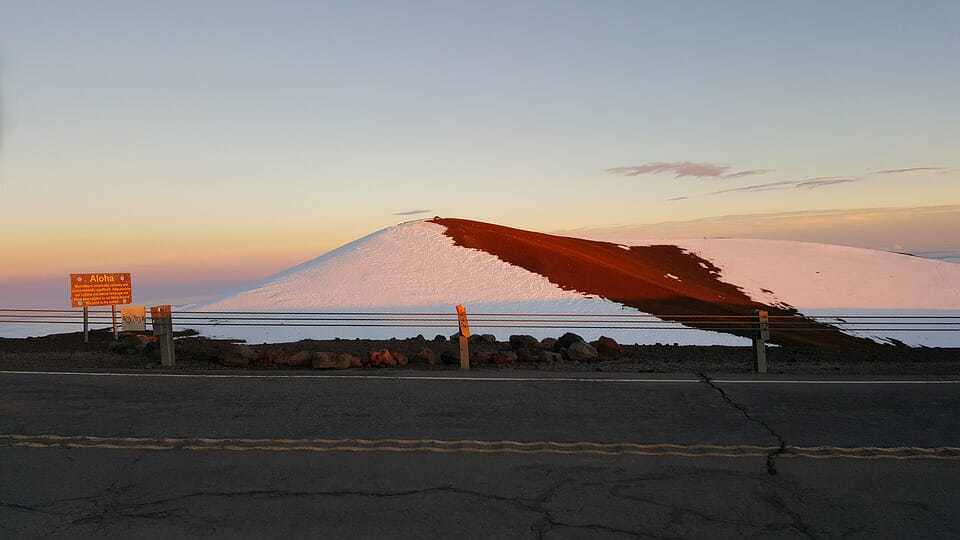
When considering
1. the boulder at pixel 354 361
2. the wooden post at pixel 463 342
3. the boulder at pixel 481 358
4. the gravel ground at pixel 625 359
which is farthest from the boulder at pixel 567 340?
the boulder at pixel 354 361

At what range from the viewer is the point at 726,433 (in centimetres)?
836

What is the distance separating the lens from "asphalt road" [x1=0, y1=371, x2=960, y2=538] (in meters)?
5.89

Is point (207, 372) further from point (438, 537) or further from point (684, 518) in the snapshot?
point (684, 518)

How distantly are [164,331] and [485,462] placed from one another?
1003 cm

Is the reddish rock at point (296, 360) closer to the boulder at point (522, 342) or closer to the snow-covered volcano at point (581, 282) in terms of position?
the boulder at point (522, 342)

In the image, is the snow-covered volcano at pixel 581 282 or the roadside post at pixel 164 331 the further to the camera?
the snow-covered volcano at pixel 581 282

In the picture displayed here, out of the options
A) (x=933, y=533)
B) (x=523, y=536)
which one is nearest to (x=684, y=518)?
(x=523, y=536)

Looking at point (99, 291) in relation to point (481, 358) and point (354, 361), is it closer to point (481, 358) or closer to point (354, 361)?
point (354, 361)

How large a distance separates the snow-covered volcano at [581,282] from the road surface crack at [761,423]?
17.2 metres

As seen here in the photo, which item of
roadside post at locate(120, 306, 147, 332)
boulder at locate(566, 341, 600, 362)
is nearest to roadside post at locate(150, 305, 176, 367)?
roadside post at locate(120, 306, 147, 332)

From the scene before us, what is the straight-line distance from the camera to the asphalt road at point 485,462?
5891 mm

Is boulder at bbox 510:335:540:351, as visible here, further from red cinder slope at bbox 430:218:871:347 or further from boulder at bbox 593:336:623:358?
red cinder slope at bbox 430:218:871:347

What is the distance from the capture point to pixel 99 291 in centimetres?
2345

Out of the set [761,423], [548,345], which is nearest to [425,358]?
[548,345]
